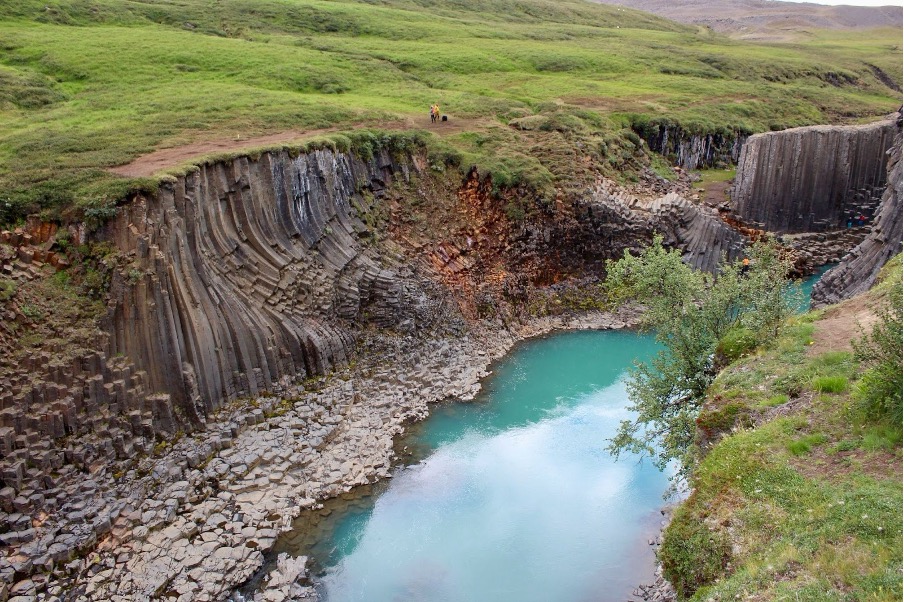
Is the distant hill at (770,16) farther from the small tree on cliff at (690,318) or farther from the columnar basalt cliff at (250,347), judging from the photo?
the small tree on cliff at (690,318)

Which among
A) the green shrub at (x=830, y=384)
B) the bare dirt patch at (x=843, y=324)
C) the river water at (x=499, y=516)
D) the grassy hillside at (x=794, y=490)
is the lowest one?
the river water at (x=499, y=516)

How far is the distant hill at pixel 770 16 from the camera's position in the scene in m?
124

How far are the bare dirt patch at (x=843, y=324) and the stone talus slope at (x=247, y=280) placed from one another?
1733 cm

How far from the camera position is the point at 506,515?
2114 cm

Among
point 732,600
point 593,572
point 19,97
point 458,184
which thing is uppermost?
point 19,97

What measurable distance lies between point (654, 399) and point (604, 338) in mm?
16230

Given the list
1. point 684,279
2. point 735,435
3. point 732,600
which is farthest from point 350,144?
point 732,600

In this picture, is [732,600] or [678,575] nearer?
[732,600]

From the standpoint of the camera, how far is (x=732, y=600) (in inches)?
404

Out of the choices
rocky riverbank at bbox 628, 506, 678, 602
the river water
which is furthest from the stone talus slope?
rocky riverbank at bbox 628, 506, 678, 602

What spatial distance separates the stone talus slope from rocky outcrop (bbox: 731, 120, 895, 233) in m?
24.1

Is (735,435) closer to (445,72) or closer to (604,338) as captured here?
(604,338)

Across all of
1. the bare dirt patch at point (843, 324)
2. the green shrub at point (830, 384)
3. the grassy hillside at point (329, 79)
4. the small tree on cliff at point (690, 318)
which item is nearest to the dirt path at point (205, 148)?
the grassy hillside at point (329, 79)

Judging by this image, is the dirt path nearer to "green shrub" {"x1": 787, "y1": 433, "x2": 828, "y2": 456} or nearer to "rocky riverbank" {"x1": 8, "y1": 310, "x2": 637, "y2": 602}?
"rocky riverbank" {"x1": 8, "y1": 310, "x2": 637, "y2": 602}
